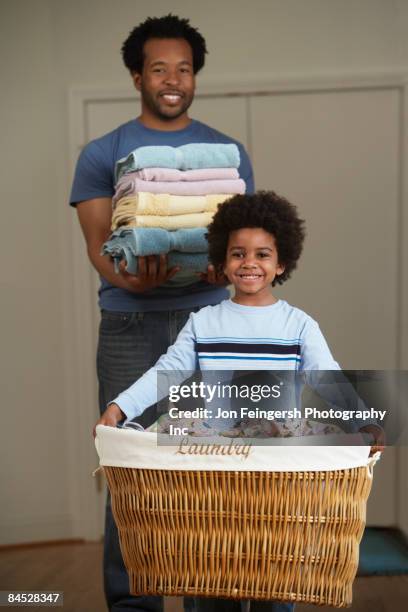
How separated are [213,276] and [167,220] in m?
0.14

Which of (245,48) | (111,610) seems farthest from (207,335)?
(245,48)

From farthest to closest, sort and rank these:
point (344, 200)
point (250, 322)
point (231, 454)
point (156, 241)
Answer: point (344, 200) < point (156, 241) < point (250, 322) < point (231, 454)

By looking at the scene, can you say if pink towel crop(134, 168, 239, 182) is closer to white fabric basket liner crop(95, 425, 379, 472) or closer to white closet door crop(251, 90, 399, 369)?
white fabric basket liner crop(95, 425, 379, 472)

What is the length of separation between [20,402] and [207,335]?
1.51 metres

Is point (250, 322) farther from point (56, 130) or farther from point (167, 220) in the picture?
point (56, 130)

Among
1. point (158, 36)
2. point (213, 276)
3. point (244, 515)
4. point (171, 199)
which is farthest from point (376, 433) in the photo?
point (158, 36)

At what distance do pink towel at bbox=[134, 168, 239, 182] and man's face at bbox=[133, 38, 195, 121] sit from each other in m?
0.16

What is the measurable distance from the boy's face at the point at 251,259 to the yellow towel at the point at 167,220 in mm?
178

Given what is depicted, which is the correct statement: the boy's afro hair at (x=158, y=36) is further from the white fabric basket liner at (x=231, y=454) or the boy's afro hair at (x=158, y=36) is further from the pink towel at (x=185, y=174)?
the white fabric basket liner at (x=231, y=454)

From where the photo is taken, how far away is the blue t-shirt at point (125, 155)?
1602 millimetres

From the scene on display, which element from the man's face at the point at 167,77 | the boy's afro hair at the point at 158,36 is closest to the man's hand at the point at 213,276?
the man's face at the point at 167,77

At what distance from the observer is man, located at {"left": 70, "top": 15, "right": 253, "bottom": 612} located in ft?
5.15

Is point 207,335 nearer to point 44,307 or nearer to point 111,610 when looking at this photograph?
point 111,610

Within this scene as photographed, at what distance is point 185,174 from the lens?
148cm
